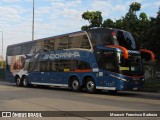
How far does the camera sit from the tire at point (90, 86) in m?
21.4

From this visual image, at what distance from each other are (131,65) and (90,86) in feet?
9.77

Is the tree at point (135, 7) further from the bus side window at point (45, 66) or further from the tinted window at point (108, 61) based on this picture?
the tinted window at point (108, 61)

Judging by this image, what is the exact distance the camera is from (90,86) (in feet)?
70.9

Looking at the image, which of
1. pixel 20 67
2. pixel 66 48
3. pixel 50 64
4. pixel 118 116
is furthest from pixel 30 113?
pixel 20 67

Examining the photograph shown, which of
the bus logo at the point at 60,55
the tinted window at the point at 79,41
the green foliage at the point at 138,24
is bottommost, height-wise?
the bus logo at the point at 60,55

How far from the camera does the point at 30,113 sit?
480 inches

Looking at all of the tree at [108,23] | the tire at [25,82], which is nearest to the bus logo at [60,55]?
the tire at [25,82]

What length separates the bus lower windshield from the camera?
1980cm

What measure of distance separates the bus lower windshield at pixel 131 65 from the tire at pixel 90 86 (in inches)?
96.1

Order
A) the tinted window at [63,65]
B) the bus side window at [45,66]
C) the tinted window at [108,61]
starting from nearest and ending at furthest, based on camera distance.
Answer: the tinted window at [108,61] → the tinted window at [63,65] → the bus side window at [45,66]

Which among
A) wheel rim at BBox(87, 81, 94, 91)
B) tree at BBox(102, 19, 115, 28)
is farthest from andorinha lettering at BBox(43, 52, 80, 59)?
tree at BBox(102, 19, 115, 28)

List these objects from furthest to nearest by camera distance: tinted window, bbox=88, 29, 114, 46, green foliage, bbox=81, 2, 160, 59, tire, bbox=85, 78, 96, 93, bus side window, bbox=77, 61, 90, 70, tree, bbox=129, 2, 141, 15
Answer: tree, bbox=129, 2, 141, 15
green foliage, bbox=81, 2, 160, 59
bus side window, bbox=77, 61, 90, 70
tire, bbox=85, 78, 96, 93
tinted window, bbox=88, 29, 114, 46

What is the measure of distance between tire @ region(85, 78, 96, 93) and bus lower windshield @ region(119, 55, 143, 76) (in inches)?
96.1

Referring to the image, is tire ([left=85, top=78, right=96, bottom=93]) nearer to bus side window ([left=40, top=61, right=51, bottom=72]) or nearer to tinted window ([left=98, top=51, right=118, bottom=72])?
tinted window ([left=98, top=51, right=118, bottom=72])
